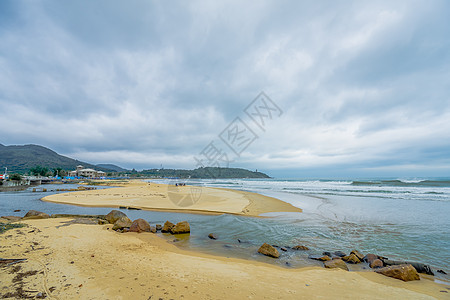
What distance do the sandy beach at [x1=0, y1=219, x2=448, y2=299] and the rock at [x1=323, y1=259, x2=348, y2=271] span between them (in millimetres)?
259

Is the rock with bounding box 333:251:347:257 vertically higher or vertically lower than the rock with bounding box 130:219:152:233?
higher

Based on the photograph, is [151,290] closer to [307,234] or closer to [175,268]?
[175,268]

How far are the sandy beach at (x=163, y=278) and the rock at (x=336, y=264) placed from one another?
0.26m

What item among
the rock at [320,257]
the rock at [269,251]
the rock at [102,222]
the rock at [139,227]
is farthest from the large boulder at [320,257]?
the rock at [102,222]

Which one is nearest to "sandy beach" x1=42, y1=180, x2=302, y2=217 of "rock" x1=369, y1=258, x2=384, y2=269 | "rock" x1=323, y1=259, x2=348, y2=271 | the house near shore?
"rock" x1=323, y1=259, x2=348, y2=271

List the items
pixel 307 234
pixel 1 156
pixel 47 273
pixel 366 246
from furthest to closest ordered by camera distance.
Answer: pixel 1 156 → pixel 307 234 → pixel 366 246 → pixel 47 273

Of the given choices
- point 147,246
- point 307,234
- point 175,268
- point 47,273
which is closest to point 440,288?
point 307,234

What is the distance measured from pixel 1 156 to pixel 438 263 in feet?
801

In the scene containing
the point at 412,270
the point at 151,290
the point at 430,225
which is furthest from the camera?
the point at 430,225

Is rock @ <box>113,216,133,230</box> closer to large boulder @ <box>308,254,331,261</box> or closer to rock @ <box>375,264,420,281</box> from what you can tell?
large boulder @ <box>308,254,331,261</box>

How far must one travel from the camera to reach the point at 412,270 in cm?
505

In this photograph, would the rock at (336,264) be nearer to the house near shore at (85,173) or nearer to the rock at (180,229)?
the rock at (180,229)

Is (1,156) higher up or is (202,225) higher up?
(1,156)

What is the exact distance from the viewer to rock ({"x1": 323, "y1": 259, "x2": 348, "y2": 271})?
567 cm
